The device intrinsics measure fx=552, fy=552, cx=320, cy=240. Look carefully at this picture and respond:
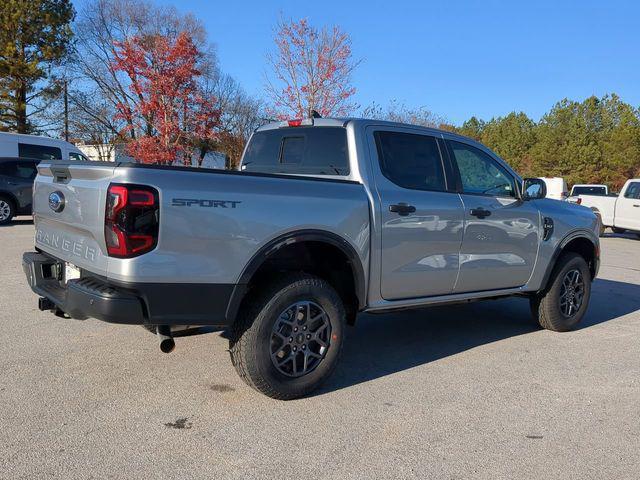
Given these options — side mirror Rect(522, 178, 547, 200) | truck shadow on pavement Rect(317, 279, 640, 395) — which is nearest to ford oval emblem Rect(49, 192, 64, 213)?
truck shadow on pavement Rect(317, 279, 640, 395)

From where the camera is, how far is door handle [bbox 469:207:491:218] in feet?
15.8

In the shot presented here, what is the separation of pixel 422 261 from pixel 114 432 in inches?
100

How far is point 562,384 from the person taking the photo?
4.34 m

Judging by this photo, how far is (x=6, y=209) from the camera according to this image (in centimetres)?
1445

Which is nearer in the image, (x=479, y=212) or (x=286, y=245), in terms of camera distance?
(x=286, y=245)

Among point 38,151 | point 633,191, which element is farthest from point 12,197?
point 633,191

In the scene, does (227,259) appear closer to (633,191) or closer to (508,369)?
(508,369)

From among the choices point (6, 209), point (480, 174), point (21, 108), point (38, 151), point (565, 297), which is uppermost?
point (21, 108)

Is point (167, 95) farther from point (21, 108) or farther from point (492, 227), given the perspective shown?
point (492, 227)

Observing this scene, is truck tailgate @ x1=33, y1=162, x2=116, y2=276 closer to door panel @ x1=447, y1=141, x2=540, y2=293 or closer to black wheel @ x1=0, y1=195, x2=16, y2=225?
door panel @ x1=447, y1=141, x2=540, y2=293

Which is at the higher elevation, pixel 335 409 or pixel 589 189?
pixel 589 189

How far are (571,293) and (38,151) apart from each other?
16.8 metres

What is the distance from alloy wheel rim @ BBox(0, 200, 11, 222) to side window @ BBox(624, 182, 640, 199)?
708 inches

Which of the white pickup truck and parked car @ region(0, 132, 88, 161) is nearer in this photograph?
the white pickup truck
